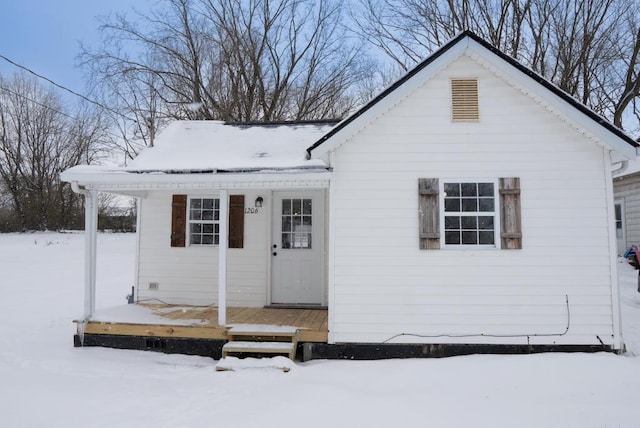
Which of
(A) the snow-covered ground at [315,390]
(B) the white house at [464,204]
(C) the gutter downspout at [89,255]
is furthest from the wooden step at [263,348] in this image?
(C) the gutter downspout at [89,255]

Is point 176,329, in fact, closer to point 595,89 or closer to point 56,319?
point 56,319

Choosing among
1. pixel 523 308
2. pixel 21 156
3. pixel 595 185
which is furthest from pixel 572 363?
pixel 21 156

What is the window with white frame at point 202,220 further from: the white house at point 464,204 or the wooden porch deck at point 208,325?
the white house at point 464,204

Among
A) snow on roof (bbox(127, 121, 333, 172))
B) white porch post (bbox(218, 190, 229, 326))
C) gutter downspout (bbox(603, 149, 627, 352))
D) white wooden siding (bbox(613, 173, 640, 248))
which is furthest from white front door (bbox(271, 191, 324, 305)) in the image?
white wooden siding (bbox(613, 173, 640, 248))

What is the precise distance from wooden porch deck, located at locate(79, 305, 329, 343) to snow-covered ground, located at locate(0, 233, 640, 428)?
1.07 ft

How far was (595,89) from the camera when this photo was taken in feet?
62.3

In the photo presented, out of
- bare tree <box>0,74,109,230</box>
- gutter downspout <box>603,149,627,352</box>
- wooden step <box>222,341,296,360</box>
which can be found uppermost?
Result: bare tree <box>0,74,109,230</box>

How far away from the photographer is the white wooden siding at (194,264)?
8.26 m

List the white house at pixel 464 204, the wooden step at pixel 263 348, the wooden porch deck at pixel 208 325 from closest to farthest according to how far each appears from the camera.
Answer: the wooden step at pixel 263 348, the white house at pixel 464 204, the wooden porch deck at pixel 208 325

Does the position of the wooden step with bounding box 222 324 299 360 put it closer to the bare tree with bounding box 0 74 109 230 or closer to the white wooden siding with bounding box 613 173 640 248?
the white wooden siding with bounding box 613 173 640 248

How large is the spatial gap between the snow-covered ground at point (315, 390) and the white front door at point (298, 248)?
87.7 inches

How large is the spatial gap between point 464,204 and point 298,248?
3.34 meters

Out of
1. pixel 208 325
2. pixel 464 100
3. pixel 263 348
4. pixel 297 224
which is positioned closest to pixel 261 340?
pixel 263 348

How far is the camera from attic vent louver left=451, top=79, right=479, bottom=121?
628 centimetres
